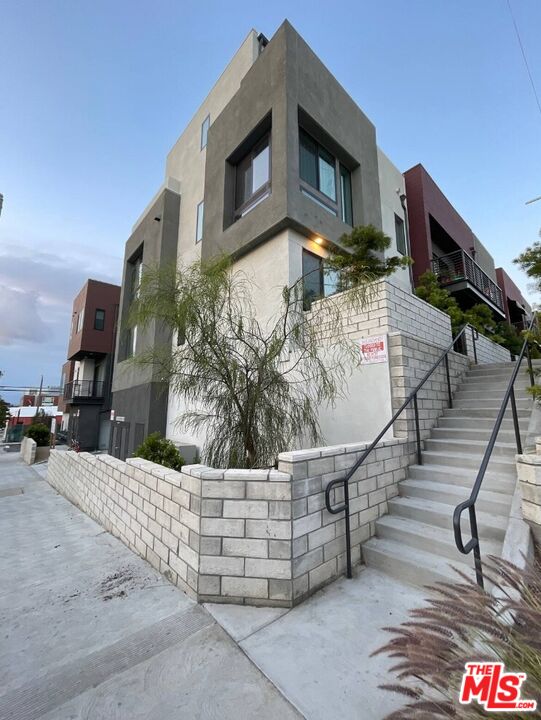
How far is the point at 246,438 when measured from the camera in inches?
143

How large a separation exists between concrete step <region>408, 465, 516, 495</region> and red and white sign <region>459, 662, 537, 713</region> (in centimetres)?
239

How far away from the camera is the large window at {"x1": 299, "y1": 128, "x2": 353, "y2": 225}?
665 centimetres

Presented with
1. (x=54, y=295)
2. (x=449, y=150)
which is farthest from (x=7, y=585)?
(x=54, y=295)

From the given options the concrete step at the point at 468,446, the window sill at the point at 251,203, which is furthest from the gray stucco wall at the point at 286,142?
the concrete step at the point at 468,446

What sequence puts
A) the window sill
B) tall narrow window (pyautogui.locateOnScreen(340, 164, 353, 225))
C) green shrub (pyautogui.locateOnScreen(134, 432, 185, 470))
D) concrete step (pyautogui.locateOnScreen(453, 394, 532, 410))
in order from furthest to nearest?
tall narrow window (pyautogui.locateOnScreen(340, 164, 353, 225)) < the window sill < green shrub (pyautogui.locateOnScreen(134, 432, 185, 470)) < concrete step (pyautogui.locateOnScreen(453, 394, 532, 410))

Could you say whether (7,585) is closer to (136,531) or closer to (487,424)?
(136,531)

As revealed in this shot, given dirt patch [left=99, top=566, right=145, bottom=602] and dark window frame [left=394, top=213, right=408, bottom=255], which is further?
dark window frame [left=394, top=213, right=408, bottom=255]

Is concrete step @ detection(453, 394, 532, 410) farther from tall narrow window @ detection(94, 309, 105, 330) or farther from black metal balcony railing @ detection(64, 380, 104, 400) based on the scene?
tall narrow window @ detection(94, 309, 105, 330)

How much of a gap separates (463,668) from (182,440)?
7459 millimetres

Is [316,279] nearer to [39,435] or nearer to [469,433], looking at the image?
[469,433]

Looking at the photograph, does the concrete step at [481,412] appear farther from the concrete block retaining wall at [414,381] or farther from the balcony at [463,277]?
the balcony at [463,277]

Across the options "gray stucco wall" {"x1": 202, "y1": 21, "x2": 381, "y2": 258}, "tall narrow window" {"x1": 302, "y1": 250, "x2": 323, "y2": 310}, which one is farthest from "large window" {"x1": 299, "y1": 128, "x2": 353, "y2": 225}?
"tall narrow window" {"x1": 302, "y1": 250, "x2": 323, "y2": 310}

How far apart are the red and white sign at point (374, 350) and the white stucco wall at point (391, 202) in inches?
201

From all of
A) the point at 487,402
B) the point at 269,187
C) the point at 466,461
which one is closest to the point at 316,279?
the point at 269,187
